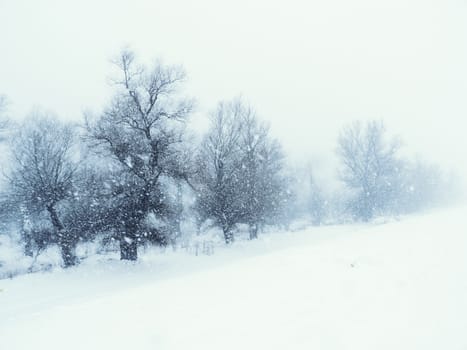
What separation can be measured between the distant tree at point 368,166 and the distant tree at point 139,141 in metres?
34.9

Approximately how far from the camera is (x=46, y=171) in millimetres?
21016

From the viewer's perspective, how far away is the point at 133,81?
19312 millimetres

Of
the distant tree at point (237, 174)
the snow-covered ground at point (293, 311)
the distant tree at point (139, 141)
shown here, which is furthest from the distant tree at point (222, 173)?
the snow-covered ground at point (293, 311)

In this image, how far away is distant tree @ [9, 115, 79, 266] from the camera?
19.2 m

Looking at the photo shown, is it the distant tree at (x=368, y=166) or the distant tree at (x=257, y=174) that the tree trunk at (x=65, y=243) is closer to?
the distant tree at (x=257, y=174)

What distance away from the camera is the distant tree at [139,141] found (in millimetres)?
18172

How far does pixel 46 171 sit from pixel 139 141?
811cm

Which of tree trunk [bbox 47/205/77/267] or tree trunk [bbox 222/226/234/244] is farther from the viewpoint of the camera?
tree trunk [bbox 222/226/234/244]

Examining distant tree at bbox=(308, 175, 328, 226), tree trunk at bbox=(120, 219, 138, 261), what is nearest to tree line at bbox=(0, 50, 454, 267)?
tree trunk at bbox=(120, 219, 138, 261)

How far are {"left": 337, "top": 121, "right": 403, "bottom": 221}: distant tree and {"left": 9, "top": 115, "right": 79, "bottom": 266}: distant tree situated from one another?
39.5 metres

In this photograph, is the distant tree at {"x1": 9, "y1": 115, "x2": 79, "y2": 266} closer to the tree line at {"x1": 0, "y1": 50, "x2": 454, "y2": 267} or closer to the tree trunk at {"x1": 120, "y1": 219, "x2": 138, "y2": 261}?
the tree line at {"x1": 0, "y1": 50, "x2": 454, "y2": 267}

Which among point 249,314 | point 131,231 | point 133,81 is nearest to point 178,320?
point 249,314

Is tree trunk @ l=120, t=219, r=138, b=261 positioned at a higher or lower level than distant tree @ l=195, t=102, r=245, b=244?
lower

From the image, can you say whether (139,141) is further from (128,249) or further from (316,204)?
(316,204)
